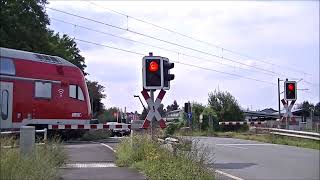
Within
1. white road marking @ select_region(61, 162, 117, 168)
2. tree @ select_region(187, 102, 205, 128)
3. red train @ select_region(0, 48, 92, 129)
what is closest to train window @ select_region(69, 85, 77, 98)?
red train @ select_region(0, 48, 92, 129)

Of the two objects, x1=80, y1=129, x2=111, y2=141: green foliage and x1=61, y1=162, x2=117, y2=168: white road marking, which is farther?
x1=80, y1=129, x2=111, y2=141: green foliage

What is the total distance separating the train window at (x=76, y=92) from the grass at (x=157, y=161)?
9.91 meters

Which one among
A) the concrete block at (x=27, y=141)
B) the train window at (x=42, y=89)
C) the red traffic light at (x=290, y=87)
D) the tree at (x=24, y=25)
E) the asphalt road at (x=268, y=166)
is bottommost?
the asphalt road at (x=268, y=166)

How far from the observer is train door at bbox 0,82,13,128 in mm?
22219

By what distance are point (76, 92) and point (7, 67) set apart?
5963mm

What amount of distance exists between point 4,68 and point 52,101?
4143 millimetres

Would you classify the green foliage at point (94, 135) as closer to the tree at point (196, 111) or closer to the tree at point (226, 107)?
the tree at point (196, 111)

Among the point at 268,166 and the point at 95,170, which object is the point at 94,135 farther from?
the point at 95,170

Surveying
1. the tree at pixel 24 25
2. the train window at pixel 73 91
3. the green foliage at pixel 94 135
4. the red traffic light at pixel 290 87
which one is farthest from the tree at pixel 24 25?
the red traffic light at pixel 290 87

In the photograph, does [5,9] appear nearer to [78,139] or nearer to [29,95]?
[78,139]

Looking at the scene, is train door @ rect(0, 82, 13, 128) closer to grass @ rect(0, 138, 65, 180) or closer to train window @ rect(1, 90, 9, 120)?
train window @ rect(1, 90, 9, 120)

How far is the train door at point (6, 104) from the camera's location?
22219 millimetres

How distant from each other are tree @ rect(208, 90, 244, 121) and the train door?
42.7m

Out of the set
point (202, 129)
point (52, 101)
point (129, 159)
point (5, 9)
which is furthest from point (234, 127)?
point (129, 159)
